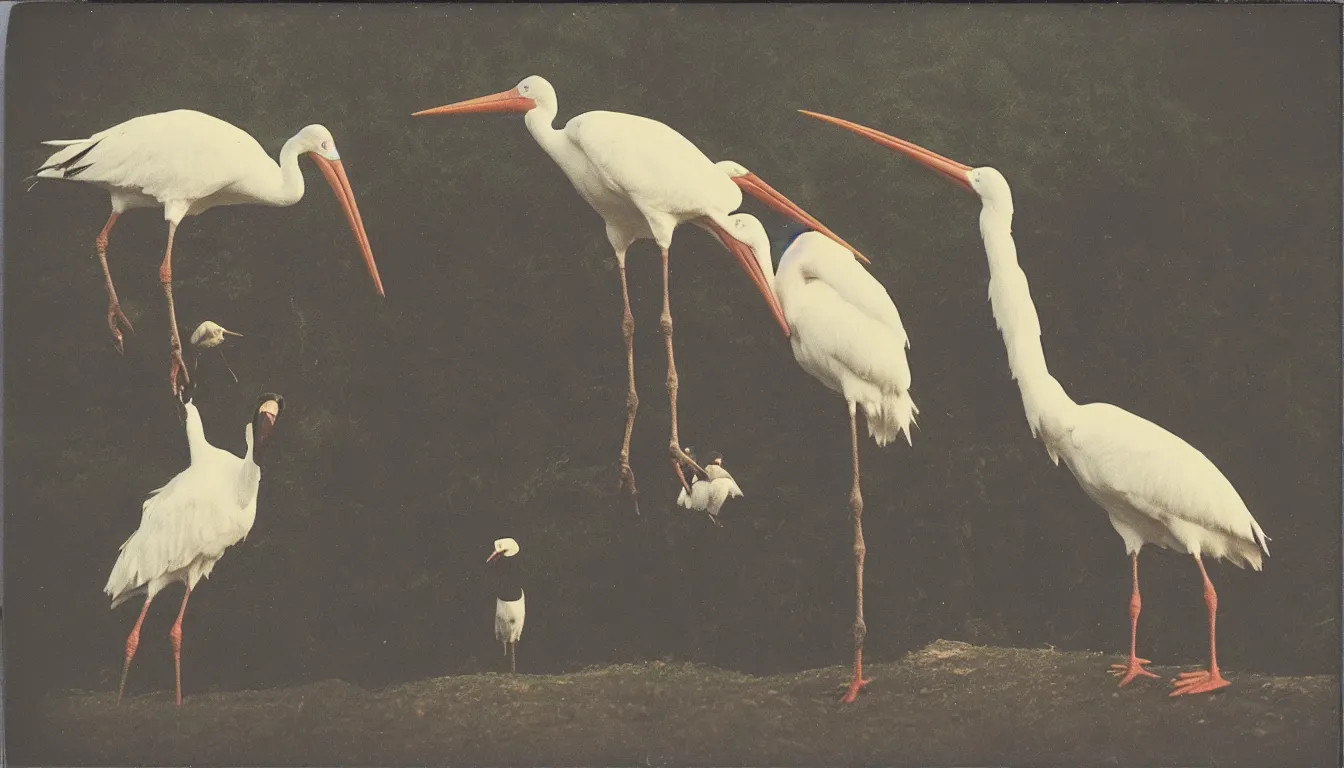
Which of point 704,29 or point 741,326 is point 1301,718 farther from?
point 704,29

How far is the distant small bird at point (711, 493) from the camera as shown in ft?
14.5

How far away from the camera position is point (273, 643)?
14.4 ft

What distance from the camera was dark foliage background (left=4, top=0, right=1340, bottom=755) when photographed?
14.4 ft

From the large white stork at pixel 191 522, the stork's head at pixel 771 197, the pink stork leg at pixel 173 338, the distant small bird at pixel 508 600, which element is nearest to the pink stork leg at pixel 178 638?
the large white stork at pixel 191 522

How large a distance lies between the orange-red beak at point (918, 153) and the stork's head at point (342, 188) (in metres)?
1.33

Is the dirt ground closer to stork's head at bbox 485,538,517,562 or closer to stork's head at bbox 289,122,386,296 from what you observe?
stork's head at bbox 485,538,517,562

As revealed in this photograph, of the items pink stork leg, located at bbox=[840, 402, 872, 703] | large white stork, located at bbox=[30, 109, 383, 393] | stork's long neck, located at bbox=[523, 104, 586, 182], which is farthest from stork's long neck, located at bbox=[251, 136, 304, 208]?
pink stork leg, located at bbox=[840, 402, 872, 703]

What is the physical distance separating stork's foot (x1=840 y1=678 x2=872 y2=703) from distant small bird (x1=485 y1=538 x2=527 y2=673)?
36.5 inches

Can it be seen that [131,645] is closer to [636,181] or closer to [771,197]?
[636,181]

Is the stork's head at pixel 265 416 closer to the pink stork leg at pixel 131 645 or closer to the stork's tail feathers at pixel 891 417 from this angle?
the pink stork leg at pixel 131 645

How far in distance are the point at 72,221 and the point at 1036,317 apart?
2767 mm

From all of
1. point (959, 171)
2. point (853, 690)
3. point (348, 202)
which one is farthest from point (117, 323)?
point (959, 171)

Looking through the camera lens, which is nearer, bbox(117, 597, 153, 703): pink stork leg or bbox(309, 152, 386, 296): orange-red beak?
bbox(117, 597, 153, 703): pink stork leg

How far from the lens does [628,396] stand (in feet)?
14.6
